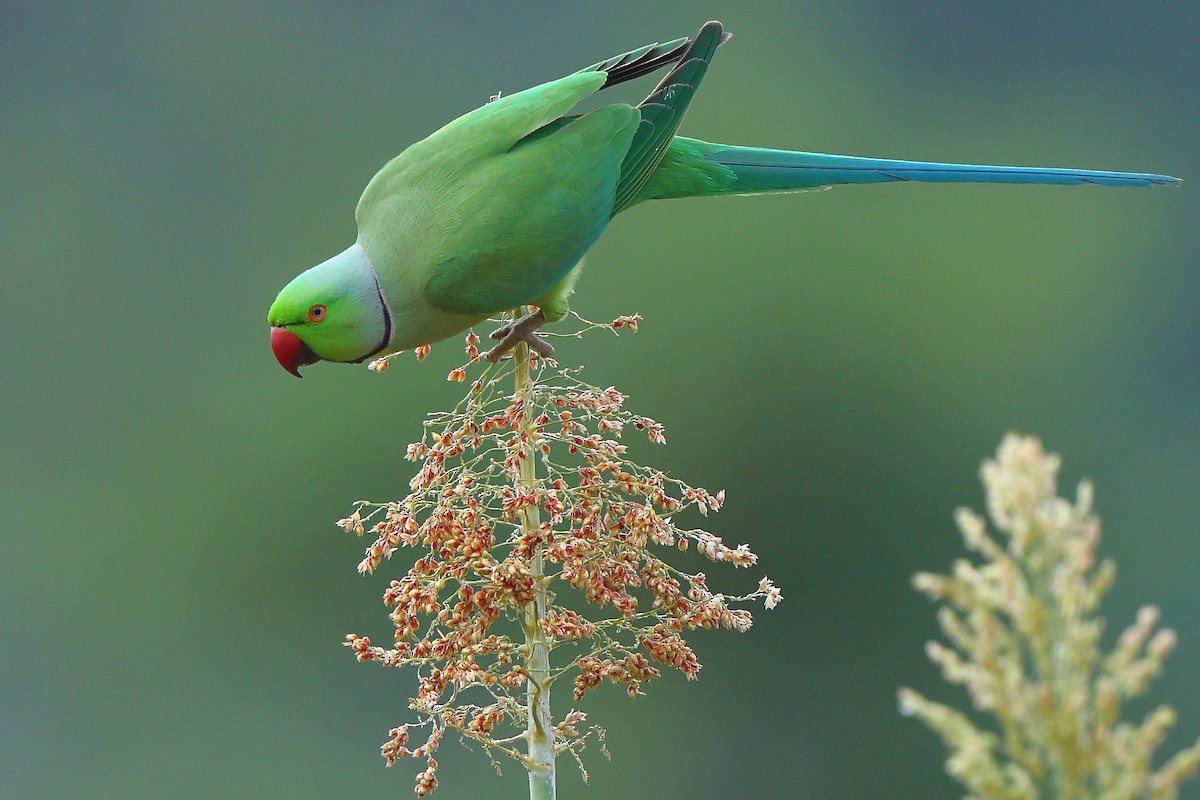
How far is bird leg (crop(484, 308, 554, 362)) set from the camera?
2.07 meters

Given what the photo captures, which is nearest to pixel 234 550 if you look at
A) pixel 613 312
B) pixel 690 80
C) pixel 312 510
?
pixel 312 510

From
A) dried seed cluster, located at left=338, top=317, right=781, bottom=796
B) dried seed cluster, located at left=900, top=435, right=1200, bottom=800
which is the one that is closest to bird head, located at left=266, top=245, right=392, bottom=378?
dried seed cluster, located at left=338, top=317, right=781, bottom=796

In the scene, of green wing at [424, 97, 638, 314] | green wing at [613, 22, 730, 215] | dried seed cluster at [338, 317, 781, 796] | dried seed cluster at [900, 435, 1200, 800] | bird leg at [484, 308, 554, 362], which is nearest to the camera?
dried seed cluster at [900, 435, 1200, 800]

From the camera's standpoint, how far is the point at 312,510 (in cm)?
789

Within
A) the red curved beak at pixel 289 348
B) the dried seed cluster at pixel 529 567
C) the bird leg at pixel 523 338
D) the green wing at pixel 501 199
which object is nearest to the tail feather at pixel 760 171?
the green wing at pixel 501 199

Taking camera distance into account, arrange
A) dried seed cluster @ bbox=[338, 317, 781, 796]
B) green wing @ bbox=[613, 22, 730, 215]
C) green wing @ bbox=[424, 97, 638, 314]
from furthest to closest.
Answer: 1. green wing @ bbox=[613, 22, 730, 215]
2. green wing @ bbox=[424, 97, 638, 314]
3. dried seed cluster @ bbox=[338, 317, 781, 796]

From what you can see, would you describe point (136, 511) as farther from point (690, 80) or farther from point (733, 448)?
point (690, 80)

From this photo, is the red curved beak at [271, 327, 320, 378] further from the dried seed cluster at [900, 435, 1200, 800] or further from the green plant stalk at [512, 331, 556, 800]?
the dried seed cluster at [900, 435, 1200, 800]

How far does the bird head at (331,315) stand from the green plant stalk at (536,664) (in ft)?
1.70

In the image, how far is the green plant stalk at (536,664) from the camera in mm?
1712

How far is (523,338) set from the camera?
208 centimetres

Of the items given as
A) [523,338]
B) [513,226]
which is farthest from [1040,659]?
[513,226]

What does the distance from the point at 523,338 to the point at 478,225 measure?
252 millimetres

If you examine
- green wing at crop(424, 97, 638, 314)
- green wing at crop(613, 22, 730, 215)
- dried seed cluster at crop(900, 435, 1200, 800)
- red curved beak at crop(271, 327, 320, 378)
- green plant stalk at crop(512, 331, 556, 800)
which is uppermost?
green wing at crop(613, 22, 730, 215)
